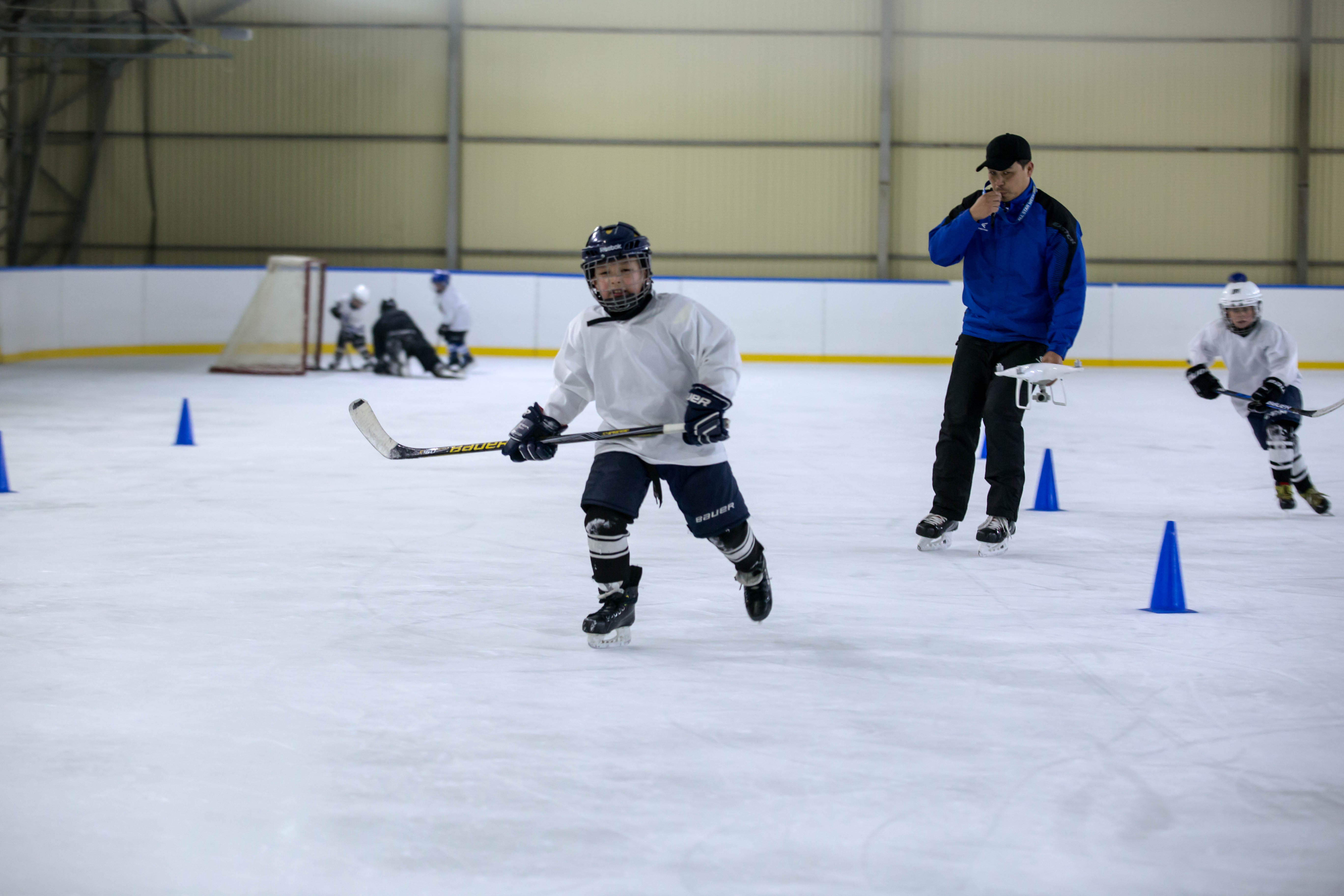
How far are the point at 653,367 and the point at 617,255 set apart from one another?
32cm

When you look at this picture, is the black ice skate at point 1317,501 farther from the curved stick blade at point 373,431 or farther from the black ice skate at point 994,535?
the curved stick blade at point 373,431

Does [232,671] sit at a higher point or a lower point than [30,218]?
lower

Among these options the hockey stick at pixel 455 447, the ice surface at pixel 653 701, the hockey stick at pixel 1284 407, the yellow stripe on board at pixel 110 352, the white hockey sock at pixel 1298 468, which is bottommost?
the ice surface at pixel 653 701

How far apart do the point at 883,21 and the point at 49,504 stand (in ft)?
48.6

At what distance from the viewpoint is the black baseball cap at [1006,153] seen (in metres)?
5.02

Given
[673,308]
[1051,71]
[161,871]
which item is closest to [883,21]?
[1051,71]

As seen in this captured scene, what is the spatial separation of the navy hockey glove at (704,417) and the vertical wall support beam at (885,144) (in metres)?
15.6

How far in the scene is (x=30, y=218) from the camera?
59.8 feet

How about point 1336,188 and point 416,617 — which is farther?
point 1336,188

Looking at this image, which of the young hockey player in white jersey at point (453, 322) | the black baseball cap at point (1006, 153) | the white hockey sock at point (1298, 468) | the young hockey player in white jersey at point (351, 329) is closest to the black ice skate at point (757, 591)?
the black baseball cap at point (1006, 153)

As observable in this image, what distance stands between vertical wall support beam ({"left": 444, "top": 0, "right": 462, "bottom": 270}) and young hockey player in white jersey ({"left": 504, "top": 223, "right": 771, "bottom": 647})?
613 inches

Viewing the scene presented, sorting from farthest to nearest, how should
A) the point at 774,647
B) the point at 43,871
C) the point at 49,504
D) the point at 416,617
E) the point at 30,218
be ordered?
the point at 30,218 → the point at 49,504 → the point at 416,617 → the point at 774,647 → the point at 43,871

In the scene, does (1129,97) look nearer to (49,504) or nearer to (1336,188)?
(1336,188)

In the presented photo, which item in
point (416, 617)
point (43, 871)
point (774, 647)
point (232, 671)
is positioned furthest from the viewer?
point (416, 617)
